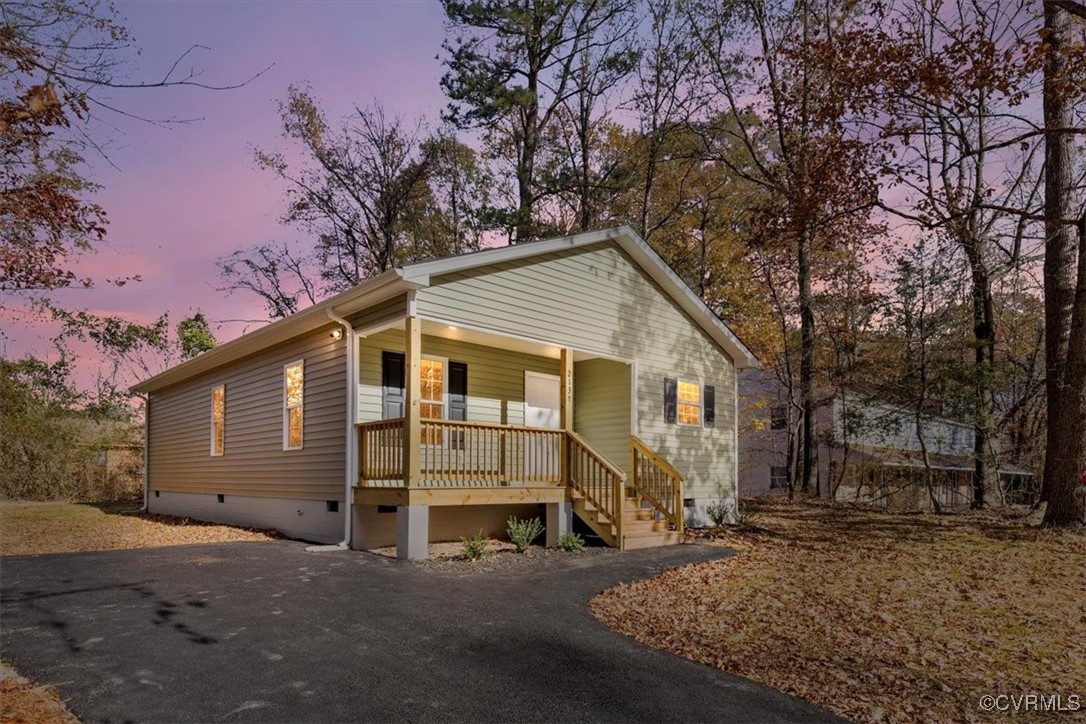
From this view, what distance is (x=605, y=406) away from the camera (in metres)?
14.5

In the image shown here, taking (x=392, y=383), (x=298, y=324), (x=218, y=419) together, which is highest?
(x=298, y=324)

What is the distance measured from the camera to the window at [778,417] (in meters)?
30.8

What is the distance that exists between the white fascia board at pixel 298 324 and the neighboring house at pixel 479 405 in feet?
0.14

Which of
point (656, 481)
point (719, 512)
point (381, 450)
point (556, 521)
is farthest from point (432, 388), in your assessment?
point (719, 512)

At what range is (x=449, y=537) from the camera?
40.1ft

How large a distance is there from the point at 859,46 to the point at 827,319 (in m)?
13.0

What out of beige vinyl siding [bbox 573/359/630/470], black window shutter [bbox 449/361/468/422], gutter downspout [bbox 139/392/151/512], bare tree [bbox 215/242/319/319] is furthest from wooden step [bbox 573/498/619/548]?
bare tree [bbox 215/242/319/319]

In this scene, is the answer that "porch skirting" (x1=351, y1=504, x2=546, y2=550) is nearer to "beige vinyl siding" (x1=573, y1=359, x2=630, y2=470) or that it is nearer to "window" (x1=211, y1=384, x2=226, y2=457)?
"beige vinyl siding" (x1=573, y1=359, x2=630, y2=470)

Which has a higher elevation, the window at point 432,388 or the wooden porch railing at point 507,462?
the window at point 432,388

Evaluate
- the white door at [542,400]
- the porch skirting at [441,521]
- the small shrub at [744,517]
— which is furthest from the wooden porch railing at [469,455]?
the small shrub at [744,517]

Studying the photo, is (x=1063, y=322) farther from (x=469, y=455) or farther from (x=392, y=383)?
(x=392, y=383)

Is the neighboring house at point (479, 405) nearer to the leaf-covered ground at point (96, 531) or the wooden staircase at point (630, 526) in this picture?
the wooden staircase at point (630, 526)

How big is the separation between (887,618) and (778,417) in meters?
25.3

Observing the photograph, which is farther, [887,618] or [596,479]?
[596,479]
